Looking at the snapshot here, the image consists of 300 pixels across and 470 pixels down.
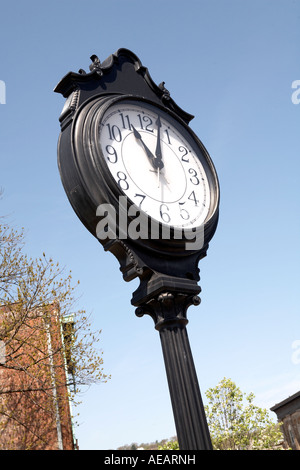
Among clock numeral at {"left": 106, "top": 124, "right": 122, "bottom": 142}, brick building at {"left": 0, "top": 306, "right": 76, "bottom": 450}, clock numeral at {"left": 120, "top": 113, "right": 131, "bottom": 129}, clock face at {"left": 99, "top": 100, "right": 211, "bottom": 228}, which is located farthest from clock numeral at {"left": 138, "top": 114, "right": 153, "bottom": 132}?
brick building at {"left": 0, "top": 306, "right": 76, "bottom": 450}

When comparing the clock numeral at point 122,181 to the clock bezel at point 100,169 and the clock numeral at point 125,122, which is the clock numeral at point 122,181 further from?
the clock numeral at point 125,122

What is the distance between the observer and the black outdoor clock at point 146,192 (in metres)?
2.41

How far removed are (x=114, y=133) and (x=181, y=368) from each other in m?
1.34

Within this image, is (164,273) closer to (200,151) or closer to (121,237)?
(121,237)

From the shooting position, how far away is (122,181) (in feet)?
8.48

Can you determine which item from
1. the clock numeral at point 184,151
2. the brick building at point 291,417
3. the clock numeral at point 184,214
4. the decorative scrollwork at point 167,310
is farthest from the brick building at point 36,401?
the brick building at point 291,417

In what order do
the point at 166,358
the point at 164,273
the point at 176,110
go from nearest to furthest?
the point at 166,358 → the point at 164,273 → the point at 176,110

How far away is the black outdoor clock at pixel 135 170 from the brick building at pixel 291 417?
29546mm

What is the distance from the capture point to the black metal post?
2.20 m

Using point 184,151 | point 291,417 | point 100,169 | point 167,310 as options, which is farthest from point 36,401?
point 291,417
